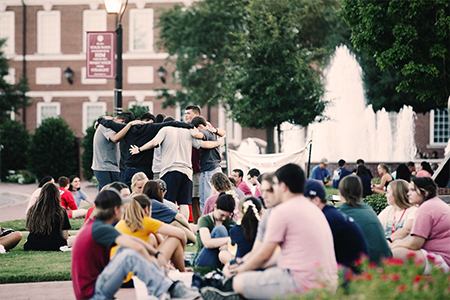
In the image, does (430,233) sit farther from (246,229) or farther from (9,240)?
(9,240)

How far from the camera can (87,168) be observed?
3431cm

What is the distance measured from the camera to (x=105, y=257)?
6.16 metres

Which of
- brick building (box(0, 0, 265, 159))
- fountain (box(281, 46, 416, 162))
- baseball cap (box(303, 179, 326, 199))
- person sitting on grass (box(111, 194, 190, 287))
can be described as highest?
brick building (box(0, 0, 265, 159))

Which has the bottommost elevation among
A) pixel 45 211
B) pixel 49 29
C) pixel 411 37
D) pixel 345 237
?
pixel 45 211

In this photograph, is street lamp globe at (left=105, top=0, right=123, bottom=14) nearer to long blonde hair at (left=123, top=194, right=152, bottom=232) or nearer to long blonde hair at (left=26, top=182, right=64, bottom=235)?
long blonde hair at (left=26, top=182, right=64, bottom=235)

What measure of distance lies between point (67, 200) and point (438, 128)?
35073 mm

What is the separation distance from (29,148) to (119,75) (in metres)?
22.1

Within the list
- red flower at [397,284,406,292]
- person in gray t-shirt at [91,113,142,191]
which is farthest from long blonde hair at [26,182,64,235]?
red flower at [397,284,406,292]

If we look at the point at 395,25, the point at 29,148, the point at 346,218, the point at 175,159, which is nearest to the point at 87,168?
the point at 29,148

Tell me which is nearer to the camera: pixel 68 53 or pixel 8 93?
pixel 8 93

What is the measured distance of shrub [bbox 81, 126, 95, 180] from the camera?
1289 inches

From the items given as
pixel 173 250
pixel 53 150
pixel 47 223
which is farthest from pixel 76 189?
pixel 53 150

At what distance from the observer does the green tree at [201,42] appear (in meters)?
39.9

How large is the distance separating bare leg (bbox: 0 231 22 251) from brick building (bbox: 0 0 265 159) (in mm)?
34296
